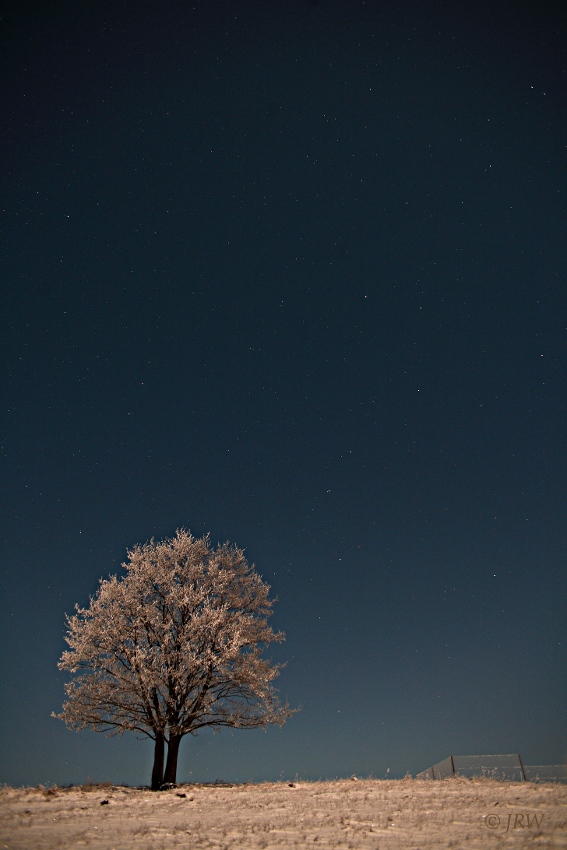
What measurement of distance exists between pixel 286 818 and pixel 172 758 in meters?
11.4

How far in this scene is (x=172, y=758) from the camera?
68.7ft

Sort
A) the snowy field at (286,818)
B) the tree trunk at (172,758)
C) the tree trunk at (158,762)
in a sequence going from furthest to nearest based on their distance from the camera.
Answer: the tree trunk at (172,758) < the tree trunk at (158,762) < the snowy field at (286,818)

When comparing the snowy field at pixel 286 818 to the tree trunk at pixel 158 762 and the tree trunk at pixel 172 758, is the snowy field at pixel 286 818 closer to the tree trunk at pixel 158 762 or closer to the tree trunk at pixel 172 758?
the tree trunk at pixel 158 762

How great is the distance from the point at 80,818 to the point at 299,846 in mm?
6370

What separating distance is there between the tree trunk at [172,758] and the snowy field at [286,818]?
107 inches

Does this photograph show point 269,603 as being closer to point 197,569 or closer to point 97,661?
point 197,569

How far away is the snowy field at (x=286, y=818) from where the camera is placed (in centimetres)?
885

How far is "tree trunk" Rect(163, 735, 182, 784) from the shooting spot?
20.6 m

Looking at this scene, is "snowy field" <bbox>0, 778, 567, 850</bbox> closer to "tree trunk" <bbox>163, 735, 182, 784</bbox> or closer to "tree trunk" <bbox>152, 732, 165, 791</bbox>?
"tree trunk" <bbox>152, 732, 165, 791</bbox>

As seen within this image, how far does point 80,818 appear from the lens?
1191 centimetres

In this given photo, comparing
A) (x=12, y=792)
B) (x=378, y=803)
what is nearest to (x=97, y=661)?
(x=12, y=792)

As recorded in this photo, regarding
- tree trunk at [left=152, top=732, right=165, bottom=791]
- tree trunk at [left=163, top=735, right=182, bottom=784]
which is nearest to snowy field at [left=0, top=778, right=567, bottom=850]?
tree trunk at [left=152, top=732, right=165, bottom=791]

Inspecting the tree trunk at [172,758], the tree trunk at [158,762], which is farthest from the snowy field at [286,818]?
the tree trunk at [172,758]

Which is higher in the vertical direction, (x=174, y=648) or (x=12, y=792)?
(x=174, y=648)
